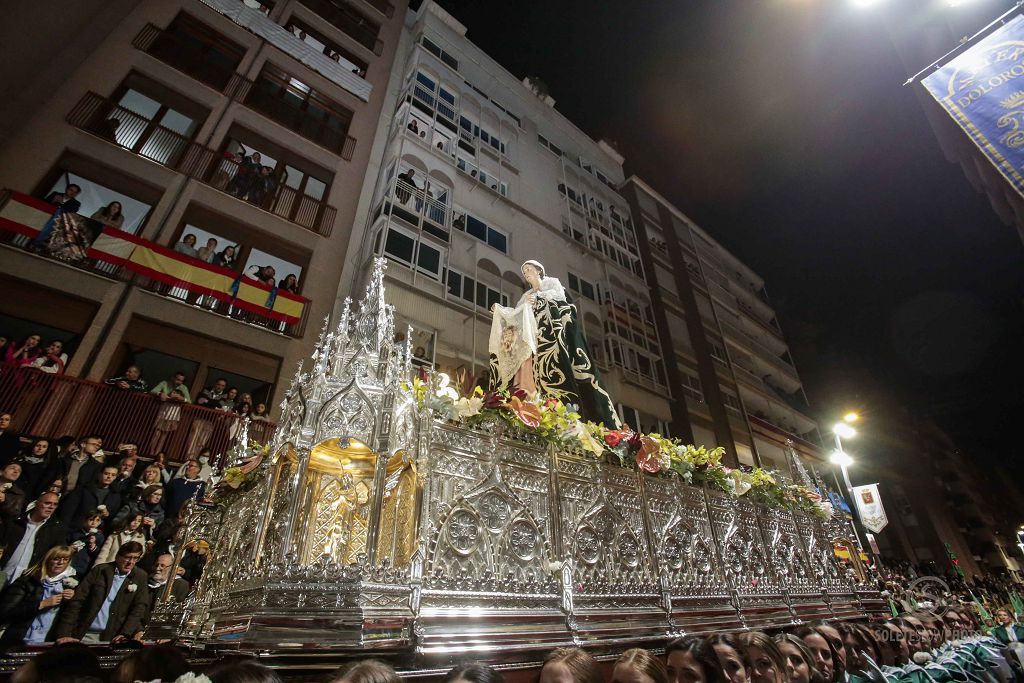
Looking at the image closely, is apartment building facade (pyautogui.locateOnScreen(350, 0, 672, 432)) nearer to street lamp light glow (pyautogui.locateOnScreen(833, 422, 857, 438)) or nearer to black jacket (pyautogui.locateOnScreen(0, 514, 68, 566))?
street lamp light glow (pyautogui.locateOnScreen(833, 422, 857, 438))

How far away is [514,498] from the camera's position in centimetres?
358

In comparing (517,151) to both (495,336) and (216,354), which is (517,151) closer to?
(216,354)

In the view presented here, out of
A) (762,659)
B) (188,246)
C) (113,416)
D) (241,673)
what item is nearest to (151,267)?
(188,246)

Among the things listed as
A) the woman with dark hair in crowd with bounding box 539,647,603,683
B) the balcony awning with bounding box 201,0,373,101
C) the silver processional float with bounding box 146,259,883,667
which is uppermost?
the balcony awning with bounding box 201,0,373,101

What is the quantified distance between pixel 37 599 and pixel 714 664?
25.3ft

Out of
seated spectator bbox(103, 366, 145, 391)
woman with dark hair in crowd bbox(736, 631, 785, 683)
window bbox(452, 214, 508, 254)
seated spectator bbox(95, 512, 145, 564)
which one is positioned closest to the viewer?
woman with dark hair in crowd bbox(736, 631, 785, 683)

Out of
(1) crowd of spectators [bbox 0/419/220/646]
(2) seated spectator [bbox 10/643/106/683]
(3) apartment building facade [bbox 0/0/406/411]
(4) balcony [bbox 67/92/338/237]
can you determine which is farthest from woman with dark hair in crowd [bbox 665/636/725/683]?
(4) balcony [bbox 67/92/338/237]

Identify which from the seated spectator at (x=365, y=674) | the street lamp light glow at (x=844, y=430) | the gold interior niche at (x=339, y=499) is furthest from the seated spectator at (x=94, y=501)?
the street lamp light glow at (x=844, y=430)

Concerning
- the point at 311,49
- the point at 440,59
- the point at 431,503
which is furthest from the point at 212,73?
the point at 431,503

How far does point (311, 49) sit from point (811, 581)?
21813 mm

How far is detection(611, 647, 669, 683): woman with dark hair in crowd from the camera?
248 cm

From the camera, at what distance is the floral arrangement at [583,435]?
3740 millimetres

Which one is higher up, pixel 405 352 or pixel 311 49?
pixel 311 49

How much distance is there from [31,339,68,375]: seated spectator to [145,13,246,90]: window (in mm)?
10190
